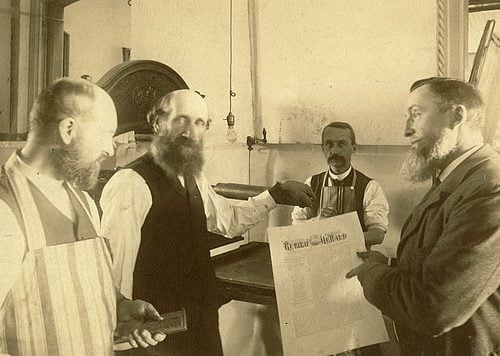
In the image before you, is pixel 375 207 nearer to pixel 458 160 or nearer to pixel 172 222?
pixel 458 160

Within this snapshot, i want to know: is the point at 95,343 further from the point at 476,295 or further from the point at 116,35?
the point at 476,295

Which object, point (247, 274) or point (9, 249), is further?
point (247, 274)

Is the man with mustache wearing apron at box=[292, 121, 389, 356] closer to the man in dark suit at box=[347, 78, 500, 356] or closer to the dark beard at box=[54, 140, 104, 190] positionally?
the man in dark suit at box=[347, 78, 500, 356]

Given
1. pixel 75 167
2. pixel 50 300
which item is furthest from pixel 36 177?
pixel 50 300

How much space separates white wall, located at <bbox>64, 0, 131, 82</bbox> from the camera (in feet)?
2.58

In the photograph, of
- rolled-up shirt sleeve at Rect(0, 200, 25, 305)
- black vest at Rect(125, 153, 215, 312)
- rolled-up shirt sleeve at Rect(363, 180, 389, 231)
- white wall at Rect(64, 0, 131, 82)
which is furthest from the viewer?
rolled-up shirt sleeve at Rect(363, 180, 389, 231)

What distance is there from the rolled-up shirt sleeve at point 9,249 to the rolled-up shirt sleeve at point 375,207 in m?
0.66

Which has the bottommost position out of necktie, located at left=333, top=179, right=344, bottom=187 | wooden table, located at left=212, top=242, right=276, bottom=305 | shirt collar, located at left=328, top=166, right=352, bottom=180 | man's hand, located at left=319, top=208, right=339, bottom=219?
wooden table, located at left=212, top=242, right=276, bottom=305

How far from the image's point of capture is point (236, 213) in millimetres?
1102

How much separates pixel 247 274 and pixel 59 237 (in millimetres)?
535

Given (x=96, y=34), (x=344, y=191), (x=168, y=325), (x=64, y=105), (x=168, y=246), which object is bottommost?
(x=168, y=325)

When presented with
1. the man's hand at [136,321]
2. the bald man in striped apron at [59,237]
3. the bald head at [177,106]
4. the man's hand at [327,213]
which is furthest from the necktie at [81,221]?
the man's hand at [327,213]

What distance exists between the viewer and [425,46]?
1017 millimetres

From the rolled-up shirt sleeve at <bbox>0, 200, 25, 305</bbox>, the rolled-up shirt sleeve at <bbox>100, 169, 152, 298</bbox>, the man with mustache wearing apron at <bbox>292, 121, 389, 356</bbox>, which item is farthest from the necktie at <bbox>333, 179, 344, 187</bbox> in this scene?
the rolled-up shirt sleeve at <bbox>0, 200, 25, 305</bbox>
